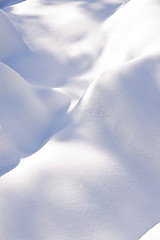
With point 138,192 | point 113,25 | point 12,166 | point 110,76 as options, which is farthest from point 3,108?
point 113,25

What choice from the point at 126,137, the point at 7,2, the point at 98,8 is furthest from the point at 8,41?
the point at 126,137

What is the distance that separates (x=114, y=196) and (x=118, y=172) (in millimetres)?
101

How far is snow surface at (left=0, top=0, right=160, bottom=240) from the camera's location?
112 centimetres

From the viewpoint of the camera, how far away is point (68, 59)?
2193 millimetres

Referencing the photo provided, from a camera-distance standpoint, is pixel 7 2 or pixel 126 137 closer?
pixel 126 137

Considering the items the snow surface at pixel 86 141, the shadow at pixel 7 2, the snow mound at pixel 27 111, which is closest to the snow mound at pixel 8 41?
the snow surface at pixel 86 141

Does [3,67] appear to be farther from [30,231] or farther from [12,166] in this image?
[30,231]

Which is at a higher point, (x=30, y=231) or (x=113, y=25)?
(x=30, y=231)

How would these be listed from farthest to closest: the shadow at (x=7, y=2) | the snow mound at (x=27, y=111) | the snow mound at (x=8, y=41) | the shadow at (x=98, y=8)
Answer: the shadow at (x=7, y=2), the shadow at (x=98, y=8), the snow mound at (x=8, y=41), the snow mound at (x=27, y=111)

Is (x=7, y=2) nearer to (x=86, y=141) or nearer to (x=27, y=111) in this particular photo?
(x=27, y=111)

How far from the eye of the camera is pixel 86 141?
4.54 ft

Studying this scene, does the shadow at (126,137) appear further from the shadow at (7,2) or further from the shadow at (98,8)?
the shadow at (7,2)

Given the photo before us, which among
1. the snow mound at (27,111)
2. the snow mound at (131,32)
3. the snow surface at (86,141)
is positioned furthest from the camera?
the snow mound at (131,32)

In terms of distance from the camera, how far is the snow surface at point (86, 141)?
3.69 ft
